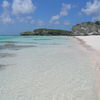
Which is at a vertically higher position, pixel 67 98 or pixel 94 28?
pixel 94 28

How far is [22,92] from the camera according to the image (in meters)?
3.53

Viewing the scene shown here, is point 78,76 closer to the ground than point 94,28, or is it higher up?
closer to the ground

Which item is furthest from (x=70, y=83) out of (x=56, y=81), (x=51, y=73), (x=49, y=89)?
(x=51, y=73)

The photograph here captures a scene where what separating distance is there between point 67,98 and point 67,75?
164cm

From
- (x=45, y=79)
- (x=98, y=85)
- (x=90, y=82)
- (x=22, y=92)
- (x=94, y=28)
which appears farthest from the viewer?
(x=94, y=28)

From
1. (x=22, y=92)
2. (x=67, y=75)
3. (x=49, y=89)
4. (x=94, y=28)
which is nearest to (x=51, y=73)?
(x=67, y=75)

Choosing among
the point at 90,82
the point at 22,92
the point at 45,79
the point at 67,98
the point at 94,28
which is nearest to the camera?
the point at 67,98

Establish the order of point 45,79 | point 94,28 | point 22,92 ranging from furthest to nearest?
1. point 94,28
2. point 45,79
3. point 22,92

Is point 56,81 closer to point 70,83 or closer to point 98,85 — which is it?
point 70,83

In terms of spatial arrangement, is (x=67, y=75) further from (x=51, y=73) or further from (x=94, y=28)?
(x=94, y=28)

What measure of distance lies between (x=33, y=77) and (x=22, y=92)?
115 centimetres

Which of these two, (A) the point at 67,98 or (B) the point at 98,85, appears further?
(B) the point at 98,85

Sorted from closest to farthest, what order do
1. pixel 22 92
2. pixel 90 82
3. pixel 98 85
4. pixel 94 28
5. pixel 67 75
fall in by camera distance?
pixel 22 92 → pixel 98 85 → pixel 90 82 → pixel 67 75 → pixel 94 28

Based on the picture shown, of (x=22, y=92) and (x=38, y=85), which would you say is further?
(x=38, y=85)
